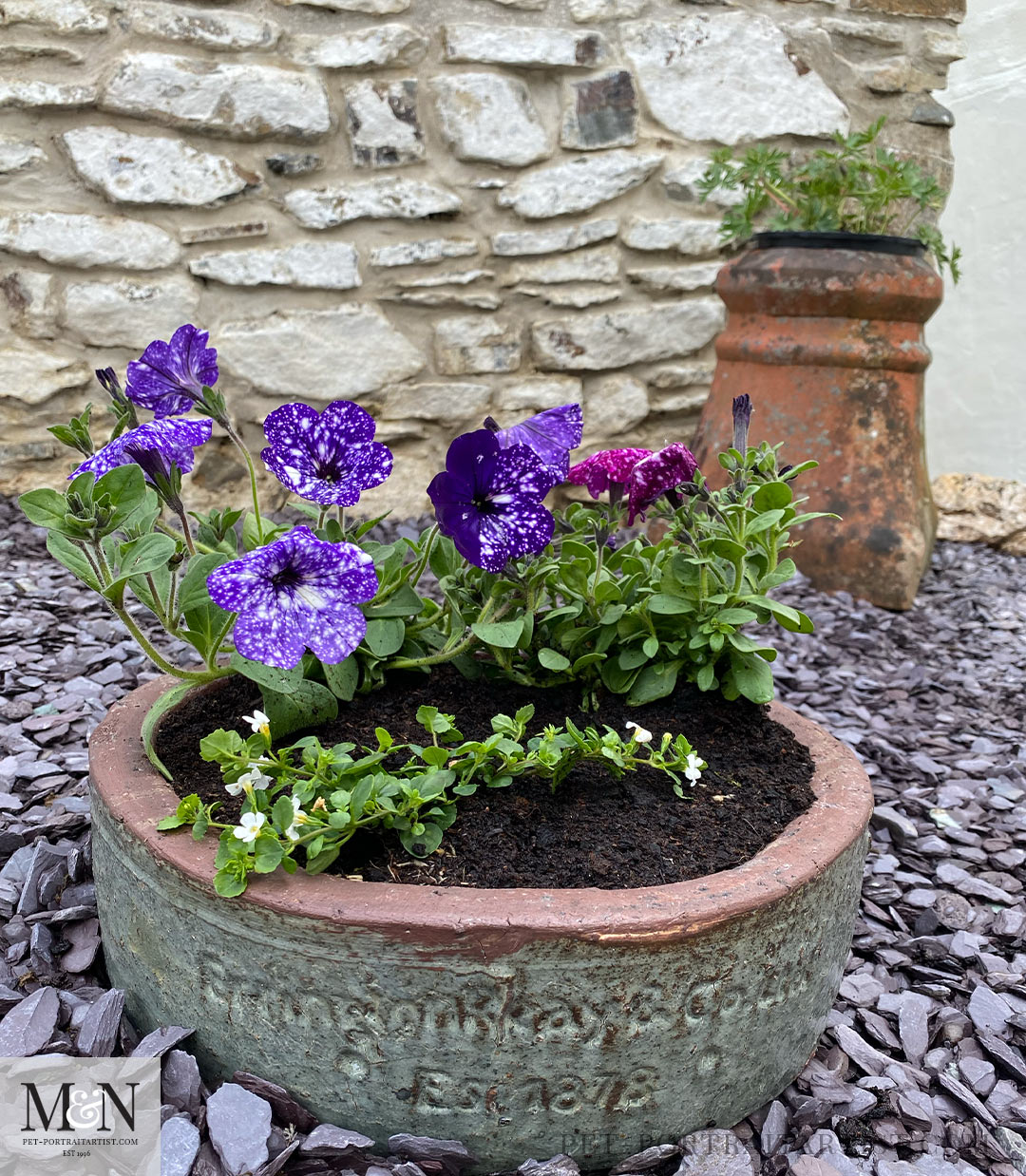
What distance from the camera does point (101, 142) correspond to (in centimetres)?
273

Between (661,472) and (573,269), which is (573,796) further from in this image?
(573,269)

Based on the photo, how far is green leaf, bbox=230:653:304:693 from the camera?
1166 mm

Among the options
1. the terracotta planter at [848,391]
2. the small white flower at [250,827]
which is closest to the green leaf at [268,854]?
the small white flower at [250,827]

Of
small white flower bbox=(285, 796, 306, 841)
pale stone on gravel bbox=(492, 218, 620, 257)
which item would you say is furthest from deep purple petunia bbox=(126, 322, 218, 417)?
pale stone on gravel bbox=(492, 218, 620, 257)

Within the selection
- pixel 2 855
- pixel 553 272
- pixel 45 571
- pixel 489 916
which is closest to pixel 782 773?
pixel 489 916

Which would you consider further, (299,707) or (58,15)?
(58,15)

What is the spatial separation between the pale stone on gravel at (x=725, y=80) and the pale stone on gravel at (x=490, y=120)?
408 mm

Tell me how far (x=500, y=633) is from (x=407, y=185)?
86.2 inches

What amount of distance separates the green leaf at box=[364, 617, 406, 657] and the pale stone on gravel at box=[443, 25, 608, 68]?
2.29m

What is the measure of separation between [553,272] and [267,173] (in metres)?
0.89

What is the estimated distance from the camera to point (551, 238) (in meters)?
3.18

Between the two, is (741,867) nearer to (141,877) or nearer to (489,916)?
(489,916)

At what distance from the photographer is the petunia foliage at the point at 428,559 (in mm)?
1067

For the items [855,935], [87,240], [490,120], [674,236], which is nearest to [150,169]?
[87,240]
